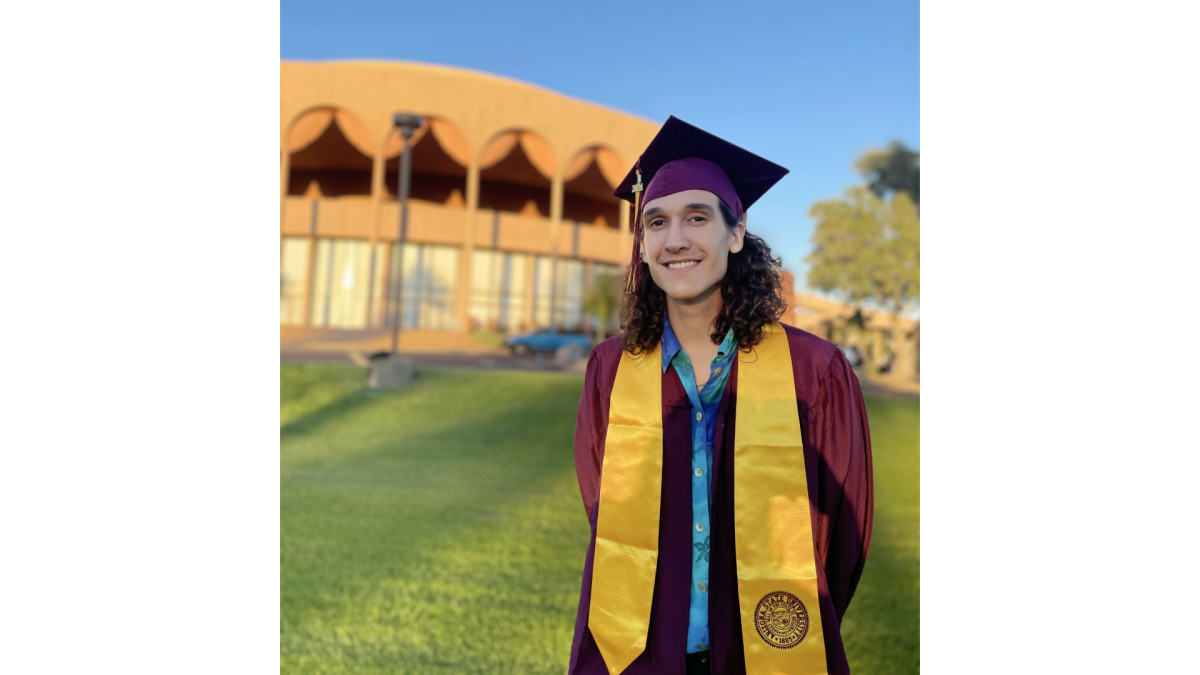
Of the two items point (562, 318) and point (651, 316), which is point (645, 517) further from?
point (562, 318)

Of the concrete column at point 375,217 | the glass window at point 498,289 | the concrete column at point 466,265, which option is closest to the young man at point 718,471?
the concrete column at point 375,217

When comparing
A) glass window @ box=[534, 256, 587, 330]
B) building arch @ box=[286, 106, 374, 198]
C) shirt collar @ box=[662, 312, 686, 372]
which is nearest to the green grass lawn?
shirt collar @ box=[662, 312, 686, 372]

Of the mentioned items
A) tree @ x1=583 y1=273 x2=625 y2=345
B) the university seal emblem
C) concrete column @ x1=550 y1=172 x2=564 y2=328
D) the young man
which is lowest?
the university seal emblem

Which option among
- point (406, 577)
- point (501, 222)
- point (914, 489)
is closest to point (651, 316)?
point (406, 577)

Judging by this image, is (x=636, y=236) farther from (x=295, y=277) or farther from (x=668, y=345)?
(x=295, y=277)

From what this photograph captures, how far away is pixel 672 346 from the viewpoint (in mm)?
2221

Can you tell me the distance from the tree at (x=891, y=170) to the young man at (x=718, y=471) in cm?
3133

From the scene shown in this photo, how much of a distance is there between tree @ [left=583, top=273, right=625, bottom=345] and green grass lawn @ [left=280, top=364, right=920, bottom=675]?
14.5m

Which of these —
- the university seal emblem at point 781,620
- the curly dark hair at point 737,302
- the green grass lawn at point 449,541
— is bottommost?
the green grass lawn at point 449,541

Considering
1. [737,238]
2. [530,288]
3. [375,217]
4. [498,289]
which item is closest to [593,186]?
[530,288]

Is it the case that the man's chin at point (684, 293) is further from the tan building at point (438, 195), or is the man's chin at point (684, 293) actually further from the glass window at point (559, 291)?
the glass window at point (559, 291)

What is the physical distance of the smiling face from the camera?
2129 mm

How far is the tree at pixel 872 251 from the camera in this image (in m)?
27.3

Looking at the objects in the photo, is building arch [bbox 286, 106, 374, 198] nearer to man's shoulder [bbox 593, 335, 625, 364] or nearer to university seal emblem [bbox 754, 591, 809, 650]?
man's shoulder [bbox 593, 335, 625, 364]
